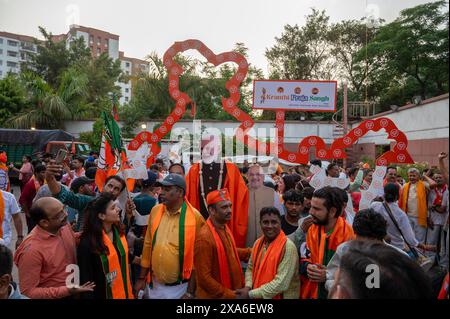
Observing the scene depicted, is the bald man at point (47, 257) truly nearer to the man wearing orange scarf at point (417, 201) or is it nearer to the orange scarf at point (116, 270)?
the orange scarf at point (116, 270)

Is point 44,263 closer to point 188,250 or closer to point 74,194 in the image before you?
point 188,250

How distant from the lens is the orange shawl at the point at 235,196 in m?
3.94

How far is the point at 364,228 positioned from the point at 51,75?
103ft

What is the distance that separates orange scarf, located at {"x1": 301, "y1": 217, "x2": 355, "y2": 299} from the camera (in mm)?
2699

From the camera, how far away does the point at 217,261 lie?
2.92 m

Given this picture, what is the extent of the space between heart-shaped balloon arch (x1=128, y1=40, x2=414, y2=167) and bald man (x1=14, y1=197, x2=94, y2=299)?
250cm

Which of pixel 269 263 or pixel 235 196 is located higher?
pixel 235 196

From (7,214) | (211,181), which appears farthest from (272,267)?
(7,214)

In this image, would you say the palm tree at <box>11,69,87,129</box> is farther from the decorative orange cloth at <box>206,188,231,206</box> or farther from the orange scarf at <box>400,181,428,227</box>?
the decorative orange cloth at <box>206,188,231,206</box>

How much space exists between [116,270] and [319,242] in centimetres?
140

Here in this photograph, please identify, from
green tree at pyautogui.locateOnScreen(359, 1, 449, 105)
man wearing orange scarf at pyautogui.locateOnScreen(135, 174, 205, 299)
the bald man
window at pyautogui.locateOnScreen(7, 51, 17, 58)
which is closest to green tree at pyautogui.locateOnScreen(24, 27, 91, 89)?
green tree at pyautogui.locateOnScreen(359, 1, 449, 105)
